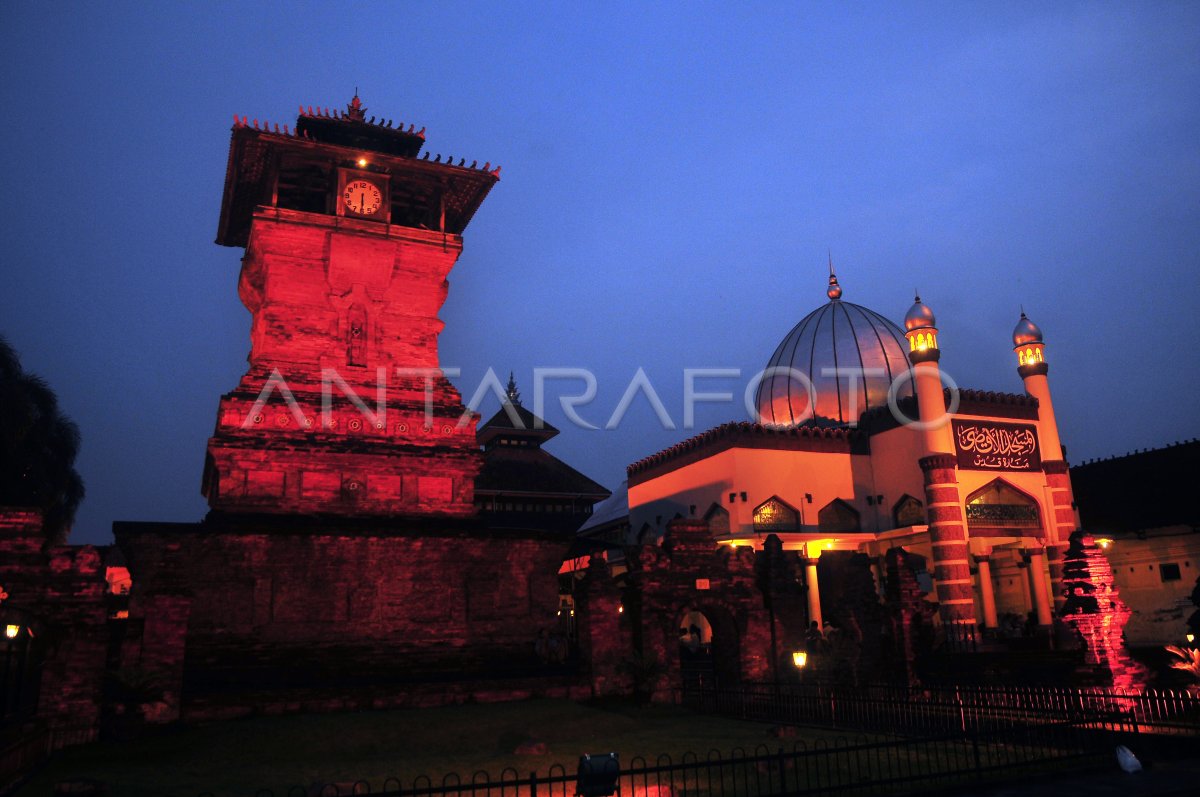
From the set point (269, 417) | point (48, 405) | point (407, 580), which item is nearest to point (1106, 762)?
point (407, 580)

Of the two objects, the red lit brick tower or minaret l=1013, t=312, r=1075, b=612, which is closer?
the red lit brick tower

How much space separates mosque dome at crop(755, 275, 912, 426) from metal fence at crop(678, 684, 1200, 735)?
2115cm

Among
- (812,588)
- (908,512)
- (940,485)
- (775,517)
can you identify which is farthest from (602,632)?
(908,512)

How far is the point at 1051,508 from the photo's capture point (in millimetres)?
32938

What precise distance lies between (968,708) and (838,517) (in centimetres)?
2020

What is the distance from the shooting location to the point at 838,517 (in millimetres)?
33781

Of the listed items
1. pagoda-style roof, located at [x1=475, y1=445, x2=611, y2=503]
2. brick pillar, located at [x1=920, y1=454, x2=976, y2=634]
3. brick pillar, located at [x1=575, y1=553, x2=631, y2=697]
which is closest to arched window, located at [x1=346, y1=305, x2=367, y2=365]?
brick pillar, located at [x1=575, y1=553, x2=631, y2=697]

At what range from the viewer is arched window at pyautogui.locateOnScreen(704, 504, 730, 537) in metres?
32.1

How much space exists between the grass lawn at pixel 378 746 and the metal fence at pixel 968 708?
863 mm

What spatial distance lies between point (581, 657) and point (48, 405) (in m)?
20.6

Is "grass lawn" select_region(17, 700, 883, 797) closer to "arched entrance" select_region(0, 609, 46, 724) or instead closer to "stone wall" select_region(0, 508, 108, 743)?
"stone wall" select_region(0, 508, 108, 743)

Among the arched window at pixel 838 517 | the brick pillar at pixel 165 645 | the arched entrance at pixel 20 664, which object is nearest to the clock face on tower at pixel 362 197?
the brick pillar at pixel 165 645

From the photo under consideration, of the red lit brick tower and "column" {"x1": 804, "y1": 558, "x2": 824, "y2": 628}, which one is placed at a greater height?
the red lit brick tower

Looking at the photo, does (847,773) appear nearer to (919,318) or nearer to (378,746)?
(378,746)
